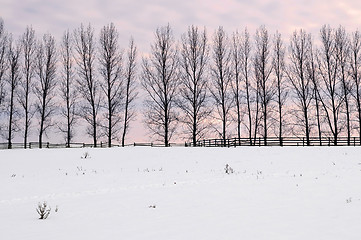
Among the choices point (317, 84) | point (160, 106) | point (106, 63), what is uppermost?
point (106, 63)

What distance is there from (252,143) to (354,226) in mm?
29172

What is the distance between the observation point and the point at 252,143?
3559cm

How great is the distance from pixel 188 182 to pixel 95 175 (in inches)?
219

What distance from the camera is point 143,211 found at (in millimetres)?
8523

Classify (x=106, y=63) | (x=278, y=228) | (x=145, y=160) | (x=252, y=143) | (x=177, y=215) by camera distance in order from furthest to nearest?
(x=106, y=63), (x=252, y=143), (x=145, y=160), (x=177, y=215), (x=278, y=228)

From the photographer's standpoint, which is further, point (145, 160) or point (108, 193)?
point (145, 160)

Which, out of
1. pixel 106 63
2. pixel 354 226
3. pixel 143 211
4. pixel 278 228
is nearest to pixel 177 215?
pixel 143 211

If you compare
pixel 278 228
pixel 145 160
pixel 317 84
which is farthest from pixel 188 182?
pixel 317 84

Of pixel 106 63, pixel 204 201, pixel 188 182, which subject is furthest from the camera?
pixel 106 63

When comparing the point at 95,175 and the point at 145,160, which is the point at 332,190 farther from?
the point at 145,160

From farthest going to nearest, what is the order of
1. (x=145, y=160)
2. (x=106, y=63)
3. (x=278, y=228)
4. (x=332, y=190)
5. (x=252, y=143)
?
(x=106, y=63) < (x=252, y=143) < (x=145, y=160) < (x=332, y=190) < (x=278, y=228)

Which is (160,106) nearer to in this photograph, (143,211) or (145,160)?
(145,160)

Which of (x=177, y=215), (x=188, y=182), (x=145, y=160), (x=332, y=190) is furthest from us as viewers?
(x=145, y=160)

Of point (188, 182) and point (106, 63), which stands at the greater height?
point (106, 63)
